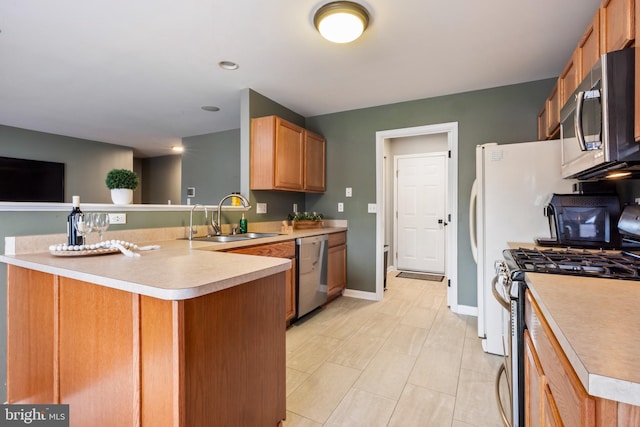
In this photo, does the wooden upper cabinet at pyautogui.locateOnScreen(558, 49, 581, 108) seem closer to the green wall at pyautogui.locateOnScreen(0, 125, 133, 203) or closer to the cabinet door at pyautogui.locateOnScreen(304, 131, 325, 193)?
the cabinet door at pyautogui.locateOnScreen(304, 131, 325, 193)

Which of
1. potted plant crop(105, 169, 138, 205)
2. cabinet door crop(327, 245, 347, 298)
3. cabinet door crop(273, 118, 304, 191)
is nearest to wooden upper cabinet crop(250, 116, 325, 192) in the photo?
cabinet door crop(273, 118, 304, 191)

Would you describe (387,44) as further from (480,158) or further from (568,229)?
(568,229)

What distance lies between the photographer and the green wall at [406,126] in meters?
2.94

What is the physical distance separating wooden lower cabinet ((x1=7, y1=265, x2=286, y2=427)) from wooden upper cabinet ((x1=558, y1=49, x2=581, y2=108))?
83.1 inches

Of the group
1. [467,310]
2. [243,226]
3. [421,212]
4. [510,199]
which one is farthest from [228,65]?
[421,212]

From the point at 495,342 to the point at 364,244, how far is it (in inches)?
69.0

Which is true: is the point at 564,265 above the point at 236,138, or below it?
below

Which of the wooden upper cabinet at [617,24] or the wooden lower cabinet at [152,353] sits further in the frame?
the wooden upper cabinet at [617,24]

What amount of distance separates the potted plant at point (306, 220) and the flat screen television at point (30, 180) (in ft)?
13.7

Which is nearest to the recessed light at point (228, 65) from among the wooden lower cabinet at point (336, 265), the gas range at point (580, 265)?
the wooden lower cabinet at point (336, 265)

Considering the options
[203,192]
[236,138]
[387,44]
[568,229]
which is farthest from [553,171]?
[203,192]

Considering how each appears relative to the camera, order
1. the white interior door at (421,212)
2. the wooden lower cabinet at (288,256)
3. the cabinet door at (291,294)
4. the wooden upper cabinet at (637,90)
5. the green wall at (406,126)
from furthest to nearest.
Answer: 1. the white interior door at (421,212)
2. the green wall at (406,126)
3. the cabinet door at (291,294)
4. the wooden lower cabinet at (288,256)
5. the wooden upper cabinet at (637,90)

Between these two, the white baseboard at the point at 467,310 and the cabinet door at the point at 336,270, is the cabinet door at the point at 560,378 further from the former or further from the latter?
the cabinet door at the point at 336,270

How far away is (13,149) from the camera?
4465mm
